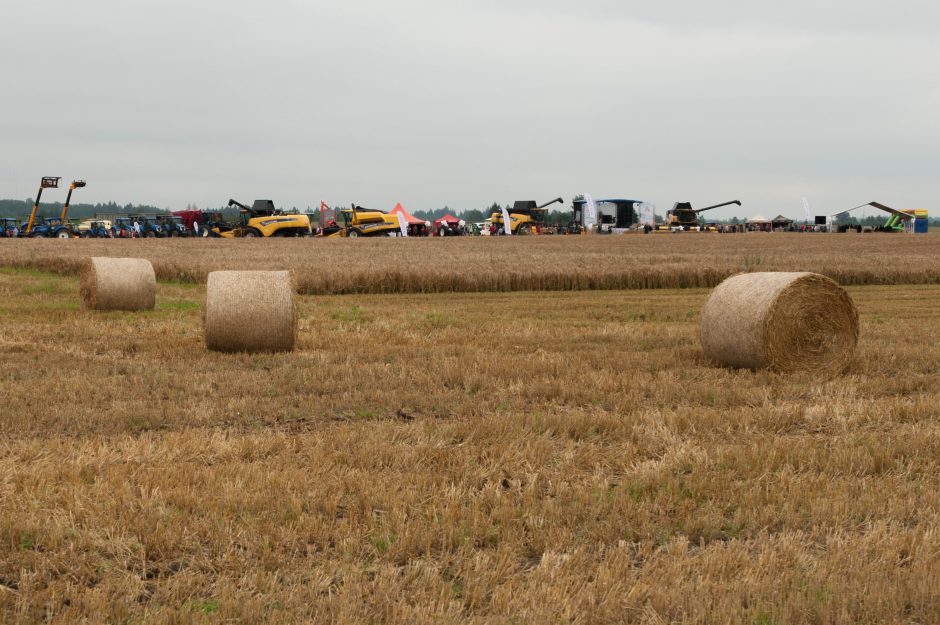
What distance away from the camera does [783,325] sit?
389 inches

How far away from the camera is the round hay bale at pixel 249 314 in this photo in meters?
11.0

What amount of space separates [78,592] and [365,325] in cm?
1051

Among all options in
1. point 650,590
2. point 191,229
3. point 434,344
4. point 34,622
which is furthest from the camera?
point 191,229

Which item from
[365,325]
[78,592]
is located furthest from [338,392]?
[365,325]

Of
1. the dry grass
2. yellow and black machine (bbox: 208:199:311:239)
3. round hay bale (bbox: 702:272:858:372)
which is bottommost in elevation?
the dry grass

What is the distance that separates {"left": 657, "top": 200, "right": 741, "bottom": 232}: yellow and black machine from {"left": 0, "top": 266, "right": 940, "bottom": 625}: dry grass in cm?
7105

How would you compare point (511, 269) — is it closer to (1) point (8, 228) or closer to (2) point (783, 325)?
(2) point (783, 325)

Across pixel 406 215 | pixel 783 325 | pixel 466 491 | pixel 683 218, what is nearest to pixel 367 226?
pixel 406 215

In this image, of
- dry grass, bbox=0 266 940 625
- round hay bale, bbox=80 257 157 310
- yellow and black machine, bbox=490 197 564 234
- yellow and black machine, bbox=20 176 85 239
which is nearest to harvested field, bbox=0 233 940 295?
round hay bale, bbox=80 257 157 310

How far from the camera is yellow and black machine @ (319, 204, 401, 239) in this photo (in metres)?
57.6

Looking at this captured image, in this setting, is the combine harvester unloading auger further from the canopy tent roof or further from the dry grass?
the dry grass

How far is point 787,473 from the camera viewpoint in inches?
231

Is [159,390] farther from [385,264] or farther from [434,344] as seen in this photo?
[385,264]

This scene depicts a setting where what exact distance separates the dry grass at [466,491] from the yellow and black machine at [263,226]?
4505cm
